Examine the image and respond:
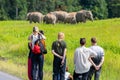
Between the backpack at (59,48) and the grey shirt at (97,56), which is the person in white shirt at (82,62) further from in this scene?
the backpack at (59,48)

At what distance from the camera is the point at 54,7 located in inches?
4604

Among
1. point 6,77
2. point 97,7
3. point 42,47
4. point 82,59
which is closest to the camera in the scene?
point 82,59

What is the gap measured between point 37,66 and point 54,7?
99.1 meters

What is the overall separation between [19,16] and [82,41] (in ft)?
310

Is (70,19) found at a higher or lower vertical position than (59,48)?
lower

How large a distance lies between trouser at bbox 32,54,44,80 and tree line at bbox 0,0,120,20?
287ft

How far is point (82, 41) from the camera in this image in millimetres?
15641

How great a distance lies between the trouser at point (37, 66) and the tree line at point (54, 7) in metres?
87.4

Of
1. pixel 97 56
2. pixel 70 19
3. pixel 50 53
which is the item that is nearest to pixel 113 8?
pixel 70 19

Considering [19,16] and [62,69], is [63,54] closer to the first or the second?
[62,69]

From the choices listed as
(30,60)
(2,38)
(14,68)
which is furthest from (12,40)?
(30,60)

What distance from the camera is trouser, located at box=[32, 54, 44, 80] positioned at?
18.0 metres

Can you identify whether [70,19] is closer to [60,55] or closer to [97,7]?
[60,55]

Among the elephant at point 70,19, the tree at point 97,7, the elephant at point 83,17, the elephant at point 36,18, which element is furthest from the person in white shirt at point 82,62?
the tree at point 97,7
